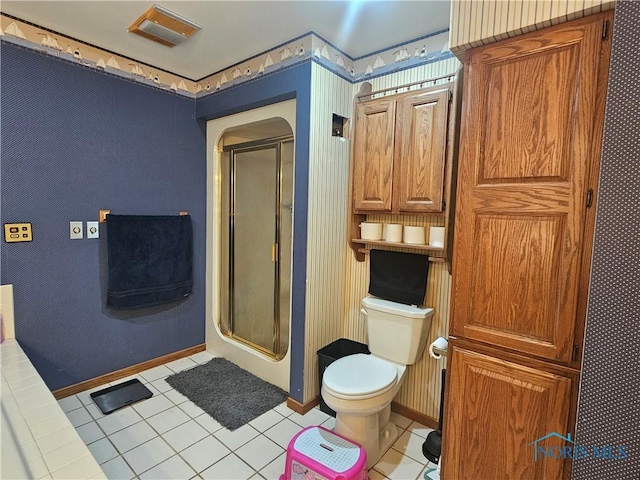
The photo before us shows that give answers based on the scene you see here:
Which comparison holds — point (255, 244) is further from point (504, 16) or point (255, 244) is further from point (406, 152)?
point (504, 16)

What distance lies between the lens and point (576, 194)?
1151 mm

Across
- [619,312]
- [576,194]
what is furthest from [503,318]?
[576,194]

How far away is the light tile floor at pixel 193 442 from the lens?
1721 millimetres

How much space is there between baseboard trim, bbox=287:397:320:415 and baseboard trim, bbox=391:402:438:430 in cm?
56

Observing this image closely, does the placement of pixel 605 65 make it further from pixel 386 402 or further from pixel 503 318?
pixel 386 402

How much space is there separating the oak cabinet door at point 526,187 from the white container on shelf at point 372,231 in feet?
2.68

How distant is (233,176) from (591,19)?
257 cm

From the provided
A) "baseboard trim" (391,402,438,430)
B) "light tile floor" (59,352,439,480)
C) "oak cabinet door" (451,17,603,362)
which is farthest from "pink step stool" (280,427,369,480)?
"oak cabinet door" (451,17,603,362)

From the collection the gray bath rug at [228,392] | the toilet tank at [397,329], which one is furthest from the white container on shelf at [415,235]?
the gray bath rug at [228,392]

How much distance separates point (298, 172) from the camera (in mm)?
2201

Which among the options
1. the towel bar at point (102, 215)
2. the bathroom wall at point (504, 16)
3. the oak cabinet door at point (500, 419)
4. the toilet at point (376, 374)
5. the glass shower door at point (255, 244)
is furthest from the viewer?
the glass shower door at point (255, 244)

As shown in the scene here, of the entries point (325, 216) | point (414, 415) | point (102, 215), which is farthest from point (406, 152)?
point (102, 215)

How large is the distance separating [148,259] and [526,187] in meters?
2.61

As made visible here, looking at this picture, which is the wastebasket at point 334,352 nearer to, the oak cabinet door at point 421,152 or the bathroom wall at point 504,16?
the oak cabinet door at point 421,152
